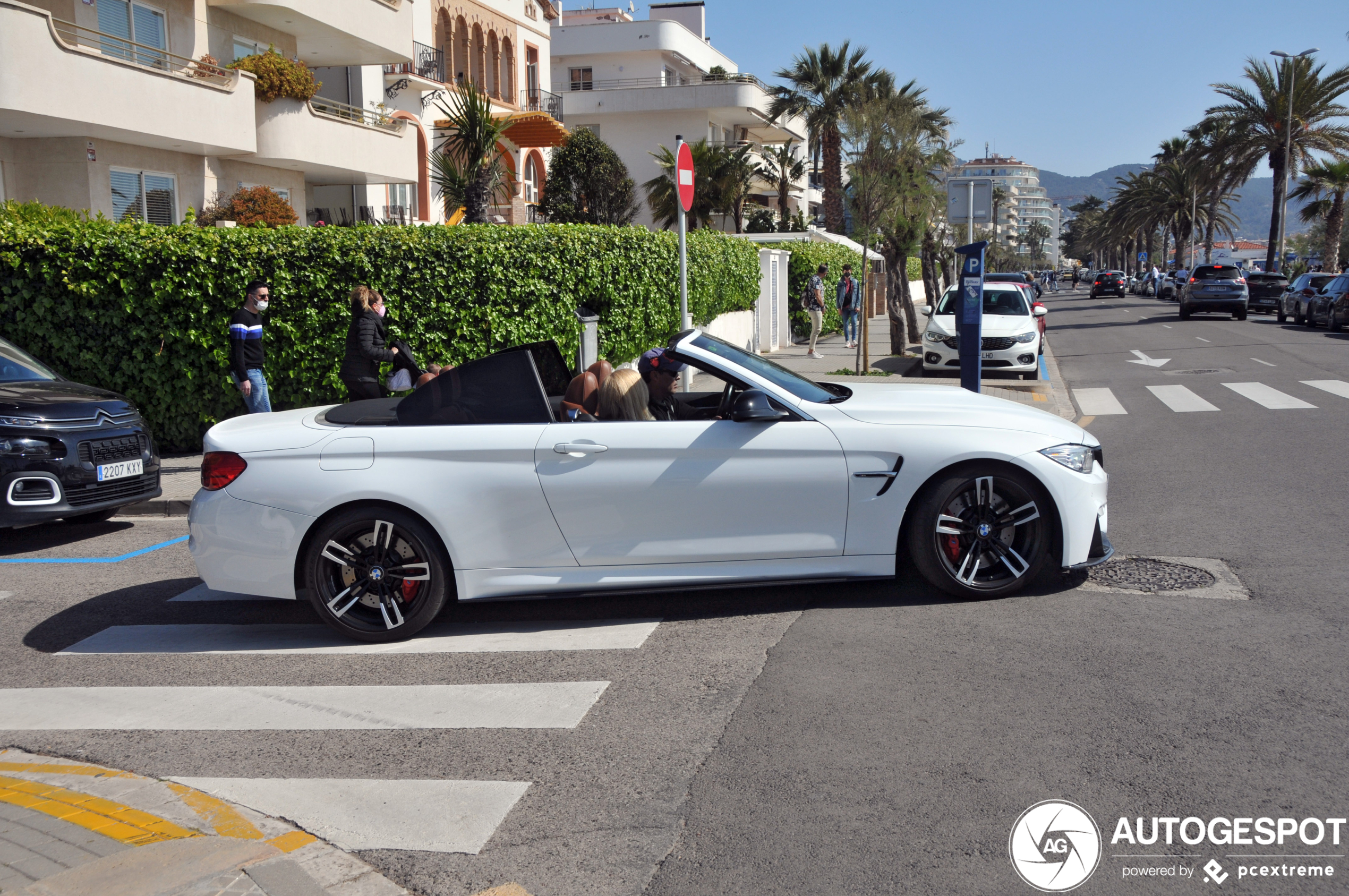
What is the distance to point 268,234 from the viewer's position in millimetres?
12055

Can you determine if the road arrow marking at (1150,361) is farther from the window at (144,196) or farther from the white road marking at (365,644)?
the window at (144,196)

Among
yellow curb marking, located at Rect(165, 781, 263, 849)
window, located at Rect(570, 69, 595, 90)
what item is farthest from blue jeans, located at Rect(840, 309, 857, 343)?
window, located at Rect(570, 69, 595, 90)

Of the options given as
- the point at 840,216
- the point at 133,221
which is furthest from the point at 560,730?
the point at 840,216

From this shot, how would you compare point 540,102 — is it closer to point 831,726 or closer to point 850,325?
point 850,325

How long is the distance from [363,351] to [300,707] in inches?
235

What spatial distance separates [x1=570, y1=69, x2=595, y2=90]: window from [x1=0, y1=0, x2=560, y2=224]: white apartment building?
24933mm

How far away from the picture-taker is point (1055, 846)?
332cm

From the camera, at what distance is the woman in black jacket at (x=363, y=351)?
33.6 ft

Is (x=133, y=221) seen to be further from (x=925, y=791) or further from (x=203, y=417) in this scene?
(x=925, y=791)

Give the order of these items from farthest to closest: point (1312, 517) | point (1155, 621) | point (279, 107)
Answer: point (279, 107)
point (1312, 517)
point (1155, 621)

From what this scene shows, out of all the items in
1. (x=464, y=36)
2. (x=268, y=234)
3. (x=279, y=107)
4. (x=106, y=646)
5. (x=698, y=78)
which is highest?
(x=698, y=78)

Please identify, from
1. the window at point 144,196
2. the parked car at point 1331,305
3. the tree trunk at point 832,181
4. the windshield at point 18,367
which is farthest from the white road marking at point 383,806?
the tree trunk at point 832,181

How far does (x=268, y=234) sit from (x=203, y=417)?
2155 millimetres

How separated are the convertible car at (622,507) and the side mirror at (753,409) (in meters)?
0.01
